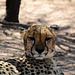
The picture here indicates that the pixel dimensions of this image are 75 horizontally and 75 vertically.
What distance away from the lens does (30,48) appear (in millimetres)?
3330

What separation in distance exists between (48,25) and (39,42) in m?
4.29

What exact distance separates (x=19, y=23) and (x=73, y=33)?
163 centimetres

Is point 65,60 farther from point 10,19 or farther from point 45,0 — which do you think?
point 45,0

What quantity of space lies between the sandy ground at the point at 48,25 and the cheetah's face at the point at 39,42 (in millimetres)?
1146

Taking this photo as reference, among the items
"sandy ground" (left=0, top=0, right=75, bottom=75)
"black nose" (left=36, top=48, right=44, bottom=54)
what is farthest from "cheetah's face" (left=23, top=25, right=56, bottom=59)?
"sandy ground" (left=0, top=0, right=75, bottom=75)

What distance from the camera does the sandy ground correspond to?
5.06 metres

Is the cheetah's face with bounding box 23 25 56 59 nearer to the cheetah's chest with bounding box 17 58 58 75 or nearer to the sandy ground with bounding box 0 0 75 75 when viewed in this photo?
the cheetah's chest with bounding box 17 58 58 75

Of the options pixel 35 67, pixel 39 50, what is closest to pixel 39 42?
pixel 39 50

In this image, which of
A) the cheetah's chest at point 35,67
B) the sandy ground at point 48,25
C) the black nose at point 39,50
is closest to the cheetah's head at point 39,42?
the black nose at point 39,50

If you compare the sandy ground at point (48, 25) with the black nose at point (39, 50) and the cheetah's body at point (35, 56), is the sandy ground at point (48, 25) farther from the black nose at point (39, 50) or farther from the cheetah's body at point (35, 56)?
the black nose at point (39, 50)

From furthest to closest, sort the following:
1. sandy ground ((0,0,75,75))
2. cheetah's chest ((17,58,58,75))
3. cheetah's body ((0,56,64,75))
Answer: sandy ground ((0,0,75,75)), cheetah's chest ((17,58,58,75)), cheetah's body ((0,56,64,75))

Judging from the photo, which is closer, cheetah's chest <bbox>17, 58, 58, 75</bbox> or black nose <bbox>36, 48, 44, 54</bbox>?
black nose <bbox>36, 48, 44, 54</bbox>

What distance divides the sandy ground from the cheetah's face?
1146 mm

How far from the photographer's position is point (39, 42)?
10.6 ft
